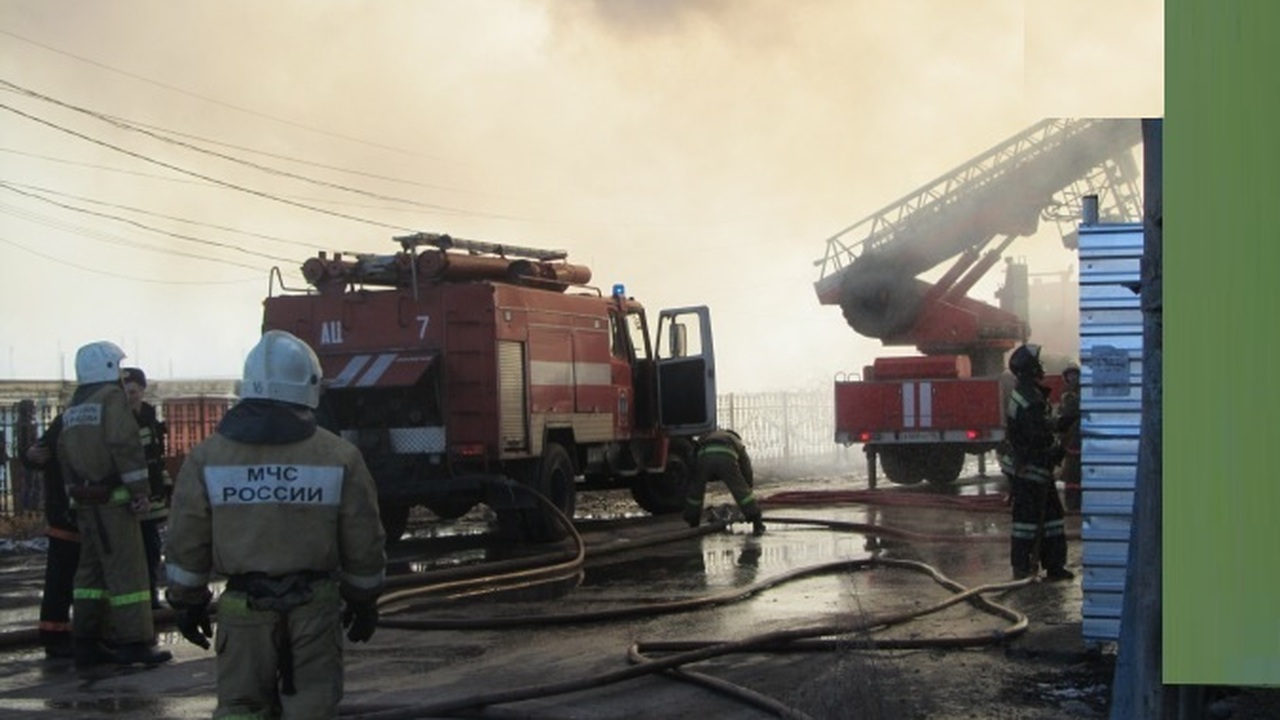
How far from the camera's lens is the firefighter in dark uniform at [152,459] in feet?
29.3

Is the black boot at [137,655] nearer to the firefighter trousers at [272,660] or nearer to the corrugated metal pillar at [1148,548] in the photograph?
the firefighter trousers at [272,660]

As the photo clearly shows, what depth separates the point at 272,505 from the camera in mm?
4371

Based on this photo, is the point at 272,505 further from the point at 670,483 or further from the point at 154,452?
the point at 670,483

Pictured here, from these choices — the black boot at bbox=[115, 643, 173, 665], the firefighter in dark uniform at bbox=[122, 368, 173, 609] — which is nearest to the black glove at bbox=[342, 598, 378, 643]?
the black boot at bbox=[115, 643, 173, 665]

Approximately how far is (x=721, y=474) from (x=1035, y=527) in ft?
12.3

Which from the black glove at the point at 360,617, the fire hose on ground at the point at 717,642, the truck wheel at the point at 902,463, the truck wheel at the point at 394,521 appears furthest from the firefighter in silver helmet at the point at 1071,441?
the black glove at the point at 360,617

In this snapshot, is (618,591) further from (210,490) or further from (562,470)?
(210,490)

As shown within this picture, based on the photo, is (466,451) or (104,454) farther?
(466,451)

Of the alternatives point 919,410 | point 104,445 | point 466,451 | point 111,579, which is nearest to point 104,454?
point 104,445

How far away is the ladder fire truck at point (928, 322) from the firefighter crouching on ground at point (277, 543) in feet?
Result: 36.3

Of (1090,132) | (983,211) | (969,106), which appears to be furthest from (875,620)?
(983,211)

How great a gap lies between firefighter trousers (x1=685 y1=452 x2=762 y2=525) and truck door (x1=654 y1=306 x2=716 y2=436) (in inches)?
81.3

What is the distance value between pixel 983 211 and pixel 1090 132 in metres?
6.14

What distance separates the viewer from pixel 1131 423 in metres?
6.28
